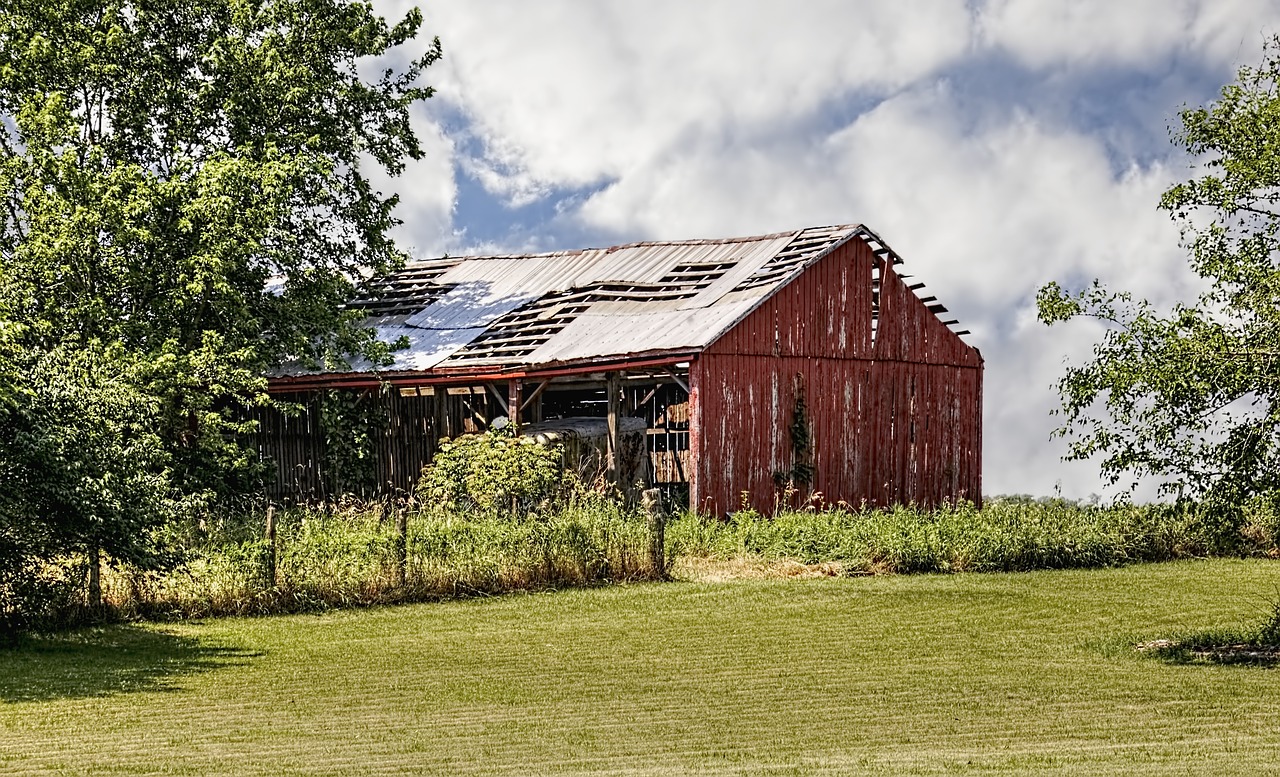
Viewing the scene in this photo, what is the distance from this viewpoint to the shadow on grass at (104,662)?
14.2 m

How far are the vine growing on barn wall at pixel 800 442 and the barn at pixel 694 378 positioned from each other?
0.12ft

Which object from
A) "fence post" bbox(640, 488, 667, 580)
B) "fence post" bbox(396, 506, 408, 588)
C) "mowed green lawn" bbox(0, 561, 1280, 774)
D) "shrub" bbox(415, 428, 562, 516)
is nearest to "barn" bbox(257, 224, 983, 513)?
"shrub" bbox(415, 428, 562, 516)

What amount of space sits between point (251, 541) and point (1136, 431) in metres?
10.6

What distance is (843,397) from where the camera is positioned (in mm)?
29766

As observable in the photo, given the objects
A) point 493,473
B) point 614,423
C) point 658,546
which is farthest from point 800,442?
point 658,546

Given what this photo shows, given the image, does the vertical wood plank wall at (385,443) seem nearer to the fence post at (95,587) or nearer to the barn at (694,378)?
the barn at (694,378)

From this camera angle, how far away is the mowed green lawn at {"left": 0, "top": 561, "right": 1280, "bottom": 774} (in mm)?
10922

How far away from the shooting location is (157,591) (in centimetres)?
1852

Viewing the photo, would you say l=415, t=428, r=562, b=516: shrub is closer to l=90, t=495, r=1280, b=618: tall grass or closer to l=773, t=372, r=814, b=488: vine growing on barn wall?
l=90, t=495, r=1280, b=618: tall grass

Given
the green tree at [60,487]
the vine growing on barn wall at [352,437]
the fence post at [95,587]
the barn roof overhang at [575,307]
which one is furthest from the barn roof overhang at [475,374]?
the fence post at [95,587]

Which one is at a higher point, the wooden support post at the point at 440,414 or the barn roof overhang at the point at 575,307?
the barn roof overhang at the point at 575,307

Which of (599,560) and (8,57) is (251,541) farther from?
(8,57)

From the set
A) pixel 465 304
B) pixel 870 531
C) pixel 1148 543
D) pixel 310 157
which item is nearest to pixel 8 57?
pixel 310 157

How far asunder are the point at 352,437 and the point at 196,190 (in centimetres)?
600
